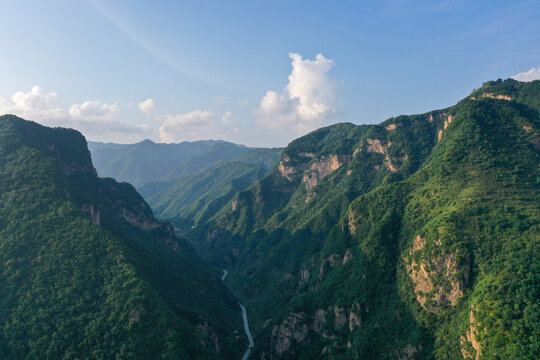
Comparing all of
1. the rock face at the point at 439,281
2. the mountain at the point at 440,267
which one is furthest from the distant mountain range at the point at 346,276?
the mountain at the point at 440,267

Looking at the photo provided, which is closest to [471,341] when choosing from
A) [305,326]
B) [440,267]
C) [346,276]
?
[440,267]

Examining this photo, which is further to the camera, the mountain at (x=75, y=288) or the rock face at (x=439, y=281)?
the rock face at (x=439, y=281)

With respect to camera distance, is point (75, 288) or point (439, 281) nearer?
point (439, 281)

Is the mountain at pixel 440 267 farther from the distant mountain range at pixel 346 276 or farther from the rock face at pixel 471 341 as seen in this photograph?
the distant mountain range at pixel 346 276

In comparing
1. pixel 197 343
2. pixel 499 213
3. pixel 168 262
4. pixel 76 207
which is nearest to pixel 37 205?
pixel 76 207

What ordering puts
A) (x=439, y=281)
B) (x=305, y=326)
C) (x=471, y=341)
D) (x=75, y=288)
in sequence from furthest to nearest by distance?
(x=305, y=326), (x=75, y=288), (x=439, y=281), (x=471, y=341)

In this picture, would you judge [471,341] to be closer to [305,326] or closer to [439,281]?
[439,281]
